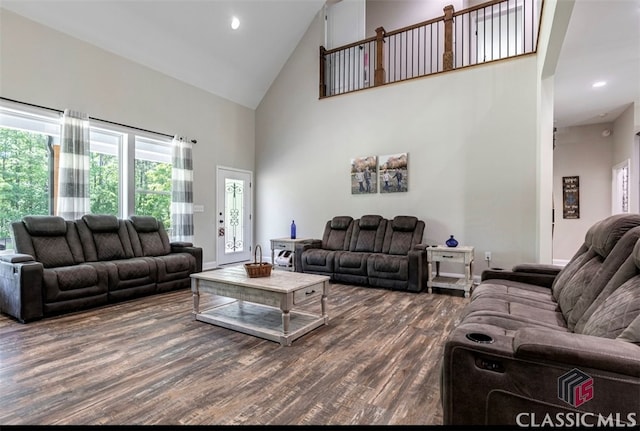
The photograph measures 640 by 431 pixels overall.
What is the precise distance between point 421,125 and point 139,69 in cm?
445

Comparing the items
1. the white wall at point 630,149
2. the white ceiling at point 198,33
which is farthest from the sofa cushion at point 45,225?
the white wall at point 630,149

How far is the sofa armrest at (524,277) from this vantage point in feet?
8.97

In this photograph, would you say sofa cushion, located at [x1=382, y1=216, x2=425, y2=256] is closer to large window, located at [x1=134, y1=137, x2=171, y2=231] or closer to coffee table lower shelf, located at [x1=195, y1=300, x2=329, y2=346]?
coffee table lower shelf, located at [x1=195, y1=300, x2=329, y2=346]

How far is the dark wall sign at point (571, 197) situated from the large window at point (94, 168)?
7.57 metres

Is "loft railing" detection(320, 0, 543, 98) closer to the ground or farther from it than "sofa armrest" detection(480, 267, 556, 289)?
farther from it

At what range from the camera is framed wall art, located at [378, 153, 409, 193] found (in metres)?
5.45

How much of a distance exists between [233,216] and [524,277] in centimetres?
526

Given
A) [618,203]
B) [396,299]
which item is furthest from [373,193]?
[618,203]

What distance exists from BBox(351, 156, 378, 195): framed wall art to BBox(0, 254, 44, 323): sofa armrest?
4.40 metres

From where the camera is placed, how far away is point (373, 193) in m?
5.75

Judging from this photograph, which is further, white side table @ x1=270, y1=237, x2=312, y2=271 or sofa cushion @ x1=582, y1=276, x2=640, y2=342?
white side table @ x1=270, y1=237, x2=312, y2=271

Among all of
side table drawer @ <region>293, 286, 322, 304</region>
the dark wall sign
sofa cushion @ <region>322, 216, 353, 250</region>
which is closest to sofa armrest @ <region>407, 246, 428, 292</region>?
sofa cushion @ <region>322, 216, 353, 250</region>

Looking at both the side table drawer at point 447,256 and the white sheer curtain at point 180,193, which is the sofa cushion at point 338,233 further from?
the white sheer curtain at point 180,193

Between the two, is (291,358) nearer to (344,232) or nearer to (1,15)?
(344,232)
